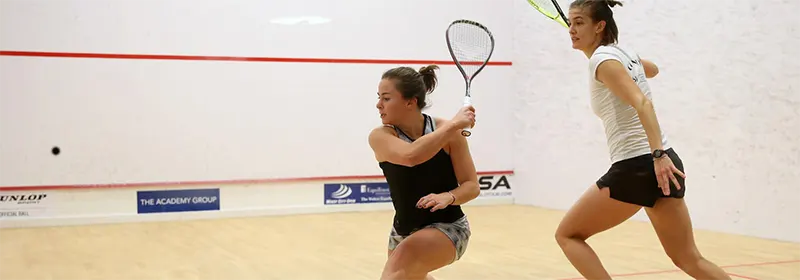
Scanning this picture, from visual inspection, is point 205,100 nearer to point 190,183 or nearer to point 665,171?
point 190,183

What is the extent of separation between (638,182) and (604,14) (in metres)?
0.46

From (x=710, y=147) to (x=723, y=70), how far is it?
476 millimetres

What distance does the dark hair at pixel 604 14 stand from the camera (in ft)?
7.50

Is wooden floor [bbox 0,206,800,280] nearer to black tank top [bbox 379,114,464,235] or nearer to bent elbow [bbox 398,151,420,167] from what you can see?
black tank top [bbox 379,114,464,235]

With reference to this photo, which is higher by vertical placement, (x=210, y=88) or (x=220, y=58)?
(x=220, y=58)

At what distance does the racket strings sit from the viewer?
110 inches

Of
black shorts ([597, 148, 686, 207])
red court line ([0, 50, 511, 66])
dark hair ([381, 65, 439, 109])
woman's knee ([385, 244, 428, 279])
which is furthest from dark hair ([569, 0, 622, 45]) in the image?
red court line ([0, 50, 511, 66])

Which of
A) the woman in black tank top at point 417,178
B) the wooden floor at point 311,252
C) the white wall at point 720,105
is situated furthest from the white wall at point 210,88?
the woman in black tank top at point 417,178

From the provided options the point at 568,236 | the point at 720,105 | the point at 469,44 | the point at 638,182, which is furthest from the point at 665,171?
the point at 720,105

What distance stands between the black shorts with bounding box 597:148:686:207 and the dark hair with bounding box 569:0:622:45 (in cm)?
34

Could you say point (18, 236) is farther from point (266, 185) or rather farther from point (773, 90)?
point (773, 90)

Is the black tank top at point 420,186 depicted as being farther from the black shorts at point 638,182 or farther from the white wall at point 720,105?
the white wall at point 720,105

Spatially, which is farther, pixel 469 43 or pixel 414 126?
pixel 469 43

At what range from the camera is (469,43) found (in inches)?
115
